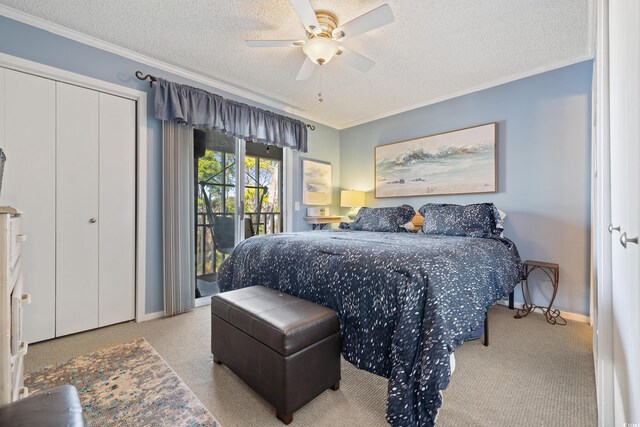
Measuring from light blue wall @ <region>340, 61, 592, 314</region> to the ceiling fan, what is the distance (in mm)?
1851

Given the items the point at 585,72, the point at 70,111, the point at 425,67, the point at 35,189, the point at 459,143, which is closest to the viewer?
the point at 35,189

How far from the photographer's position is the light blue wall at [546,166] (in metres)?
2.71

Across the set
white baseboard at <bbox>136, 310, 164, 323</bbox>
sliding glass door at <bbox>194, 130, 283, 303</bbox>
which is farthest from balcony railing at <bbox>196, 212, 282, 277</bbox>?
white baseboard at <bbox>136, 310, 164, 323</bbox>

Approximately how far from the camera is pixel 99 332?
8.19ft

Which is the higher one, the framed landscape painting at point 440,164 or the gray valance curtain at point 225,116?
the gray valance curtain at point 225,116

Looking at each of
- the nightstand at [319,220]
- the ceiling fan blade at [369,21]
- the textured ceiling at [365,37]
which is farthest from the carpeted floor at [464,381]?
the textured ceiling at [365,37]

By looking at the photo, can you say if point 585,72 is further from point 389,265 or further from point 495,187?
point 389,265

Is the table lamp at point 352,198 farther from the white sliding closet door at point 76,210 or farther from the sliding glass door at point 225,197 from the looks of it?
the white sliding closet door at point 76,210

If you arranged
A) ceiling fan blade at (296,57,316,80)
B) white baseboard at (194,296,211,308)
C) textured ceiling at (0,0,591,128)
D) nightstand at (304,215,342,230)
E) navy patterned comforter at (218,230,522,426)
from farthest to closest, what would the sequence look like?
nightstand at (304,215,342,230)
white baseboard at (194,296,211,308)
ceiling fan blade at (296,57,316,80)
textured ceiling at (0,0,591,128)
navy patterned comforter at (218,230,522,426)

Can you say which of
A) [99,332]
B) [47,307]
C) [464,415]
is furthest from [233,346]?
[47,307]

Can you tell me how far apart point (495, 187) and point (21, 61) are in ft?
14.8

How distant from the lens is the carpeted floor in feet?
4.76

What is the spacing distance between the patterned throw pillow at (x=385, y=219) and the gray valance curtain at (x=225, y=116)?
4.76 ft

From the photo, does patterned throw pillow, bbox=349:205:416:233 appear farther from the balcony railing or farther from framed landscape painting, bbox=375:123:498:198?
the balcony railing
